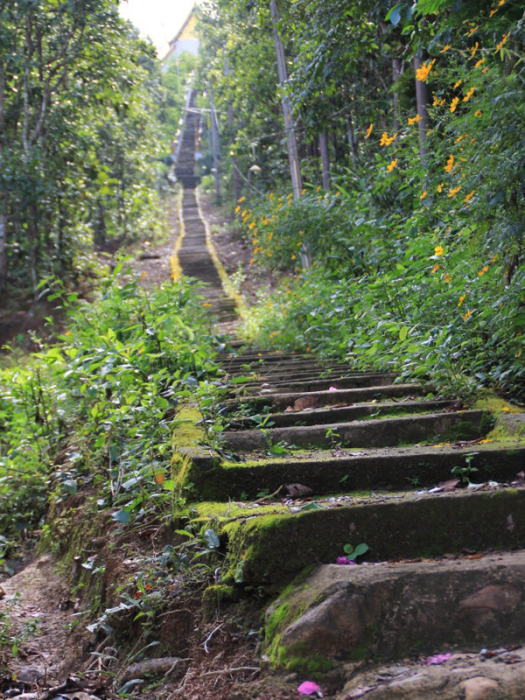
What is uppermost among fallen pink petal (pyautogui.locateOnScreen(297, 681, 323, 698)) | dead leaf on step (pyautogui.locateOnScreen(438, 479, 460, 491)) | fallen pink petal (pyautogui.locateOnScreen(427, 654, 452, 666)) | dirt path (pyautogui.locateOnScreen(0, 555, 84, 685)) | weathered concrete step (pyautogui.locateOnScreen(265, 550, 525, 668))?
dead leaf on step (pyautogui.locateOnScreen(438, 479, 460, 491))

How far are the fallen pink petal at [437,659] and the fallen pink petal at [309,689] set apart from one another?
0.91 feet

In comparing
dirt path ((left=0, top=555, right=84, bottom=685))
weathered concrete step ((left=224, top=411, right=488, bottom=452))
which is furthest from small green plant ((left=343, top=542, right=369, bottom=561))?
dirt path ((left=0, top=555, right=84, bottom=685))

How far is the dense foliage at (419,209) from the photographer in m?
3.41

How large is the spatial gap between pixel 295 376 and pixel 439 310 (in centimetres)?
129

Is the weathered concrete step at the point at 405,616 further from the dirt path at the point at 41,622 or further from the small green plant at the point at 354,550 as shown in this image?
the dirt path at the point at 41,622

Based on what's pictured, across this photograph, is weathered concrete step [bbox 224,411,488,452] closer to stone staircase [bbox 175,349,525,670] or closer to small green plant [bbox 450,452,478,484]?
stone staircase [bbox 175,349,525,670]

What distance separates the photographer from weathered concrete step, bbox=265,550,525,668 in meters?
1.75

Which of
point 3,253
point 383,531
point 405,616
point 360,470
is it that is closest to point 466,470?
point 360,470

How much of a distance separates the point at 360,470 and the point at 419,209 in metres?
4.16

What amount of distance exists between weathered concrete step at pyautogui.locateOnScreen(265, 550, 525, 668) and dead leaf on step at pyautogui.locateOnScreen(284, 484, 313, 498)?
0.75 m

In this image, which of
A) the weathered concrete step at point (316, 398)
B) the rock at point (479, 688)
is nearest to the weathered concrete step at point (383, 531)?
the rock at point (479, 688)

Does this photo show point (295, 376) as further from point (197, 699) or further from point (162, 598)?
point (197, 699)

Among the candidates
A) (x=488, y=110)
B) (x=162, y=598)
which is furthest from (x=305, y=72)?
(x=162, y=598)

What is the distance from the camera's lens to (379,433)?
320 centimetres
